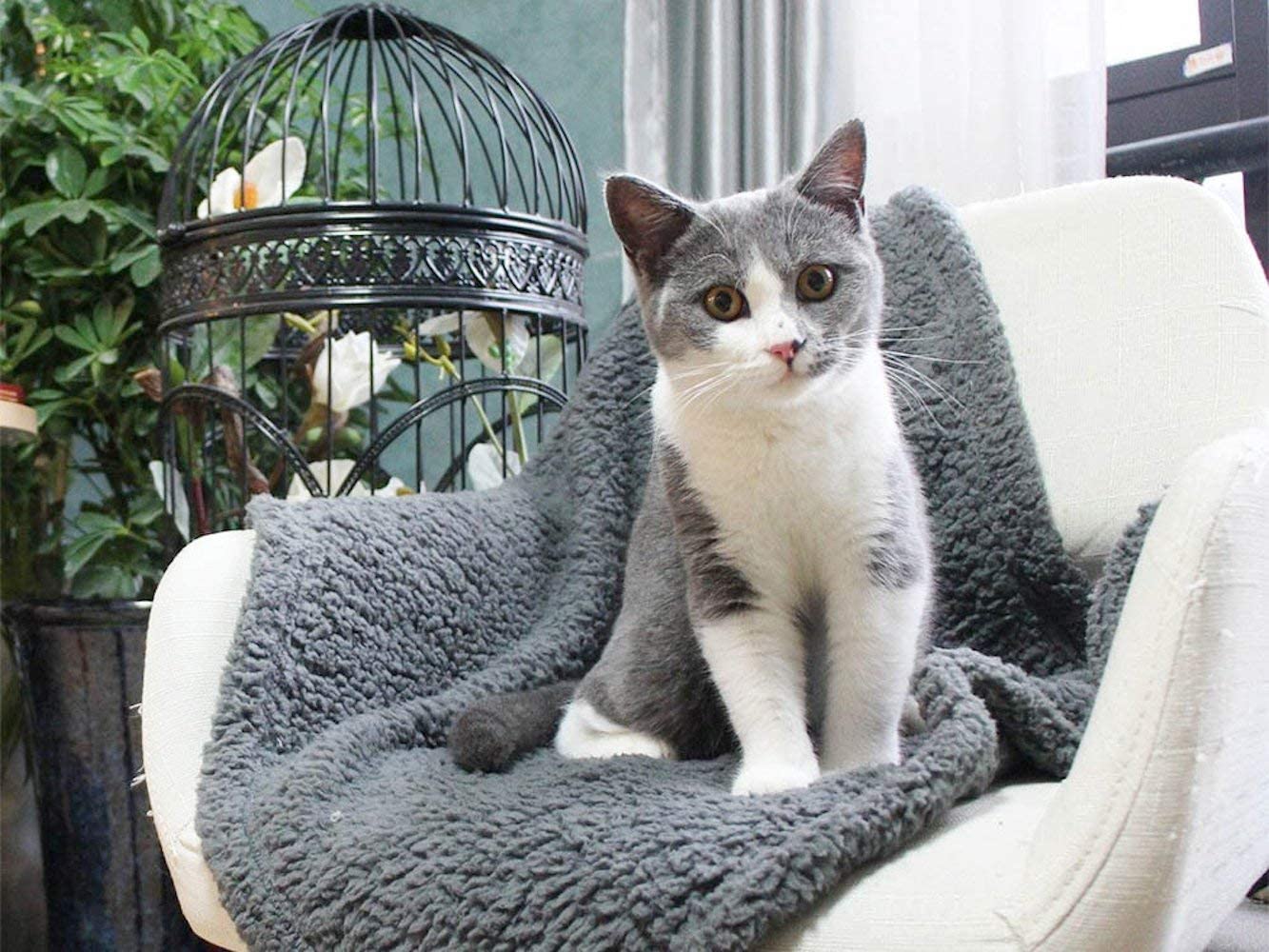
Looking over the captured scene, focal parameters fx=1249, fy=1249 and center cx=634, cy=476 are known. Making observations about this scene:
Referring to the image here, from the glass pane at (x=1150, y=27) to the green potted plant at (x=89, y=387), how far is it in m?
1.28

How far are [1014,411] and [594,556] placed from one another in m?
0.43

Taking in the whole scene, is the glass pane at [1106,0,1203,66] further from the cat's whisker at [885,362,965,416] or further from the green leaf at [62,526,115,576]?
the green leaf at [62,526,115,576]

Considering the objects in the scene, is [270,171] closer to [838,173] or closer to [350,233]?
[350,233]

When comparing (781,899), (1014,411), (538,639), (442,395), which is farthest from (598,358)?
(781,899)

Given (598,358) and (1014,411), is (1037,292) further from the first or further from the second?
(598,358)

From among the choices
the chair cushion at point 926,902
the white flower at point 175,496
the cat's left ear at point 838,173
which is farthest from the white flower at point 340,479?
the chair cushion at point 926,902

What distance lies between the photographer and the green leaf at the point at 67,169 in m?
1.68

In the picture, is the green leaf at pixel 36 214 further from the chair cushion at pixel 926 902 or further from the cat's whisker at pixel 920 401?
the chair cushion at pixel 926 902

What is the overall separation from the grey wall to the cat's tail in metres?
1.09

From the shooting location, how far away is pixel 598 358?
1.35 metres

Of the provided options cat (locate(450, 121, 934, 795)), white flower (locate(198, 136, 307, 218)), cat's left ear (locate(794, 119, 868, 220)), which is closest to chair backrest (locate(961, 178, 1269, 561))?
cat (locate(450, 121, 934, 795))

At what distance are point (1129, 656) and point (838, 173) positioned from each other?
0.48 meters

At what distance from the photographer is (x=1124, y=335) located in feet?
3.77

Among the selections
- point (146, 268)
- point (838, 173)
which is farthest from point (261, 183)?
point (838, 173)
